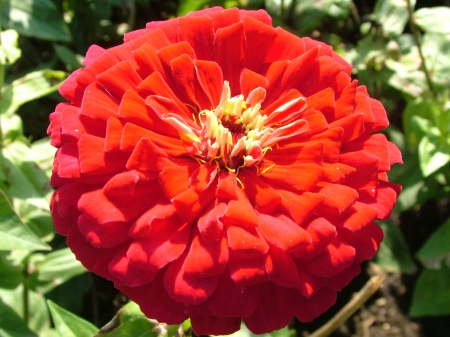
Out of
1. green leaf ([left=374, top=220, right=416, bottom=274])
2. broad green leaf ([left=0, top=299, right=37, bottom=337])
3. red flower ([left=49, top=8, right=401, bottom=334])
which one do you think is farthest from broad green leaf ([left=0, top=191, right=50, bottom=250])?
green leaf ([left=374, top=220, right=416, bottom=274])

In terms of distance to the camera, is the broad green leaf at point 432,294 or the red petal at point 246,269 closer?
the red petal at point 246,269

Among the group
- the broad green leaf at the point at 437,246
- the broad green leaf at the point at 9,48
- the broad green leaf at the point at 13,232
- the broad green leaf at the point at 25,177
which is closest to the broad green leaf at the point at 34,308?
the broad green leaf at the point at 25,177

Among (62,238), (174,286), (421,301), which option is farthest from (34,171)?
(421,301)

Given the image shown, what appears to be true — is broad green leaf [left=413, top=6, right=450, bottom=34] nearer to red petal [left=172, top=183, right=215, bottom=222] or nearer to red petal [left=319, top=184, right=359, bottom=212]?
red petal [left=319, top=184, right=359, bottom=212]

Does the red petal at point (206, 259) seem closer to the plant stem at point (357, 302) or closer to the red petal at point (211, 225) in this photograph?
the red petal at point (211, 225)

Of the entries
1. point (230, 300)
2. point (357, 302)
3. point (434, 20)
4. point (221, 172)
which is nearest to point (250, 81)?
point (221, 172)

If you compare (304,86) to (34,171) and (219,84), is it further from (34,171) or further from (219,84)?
(34,171)
